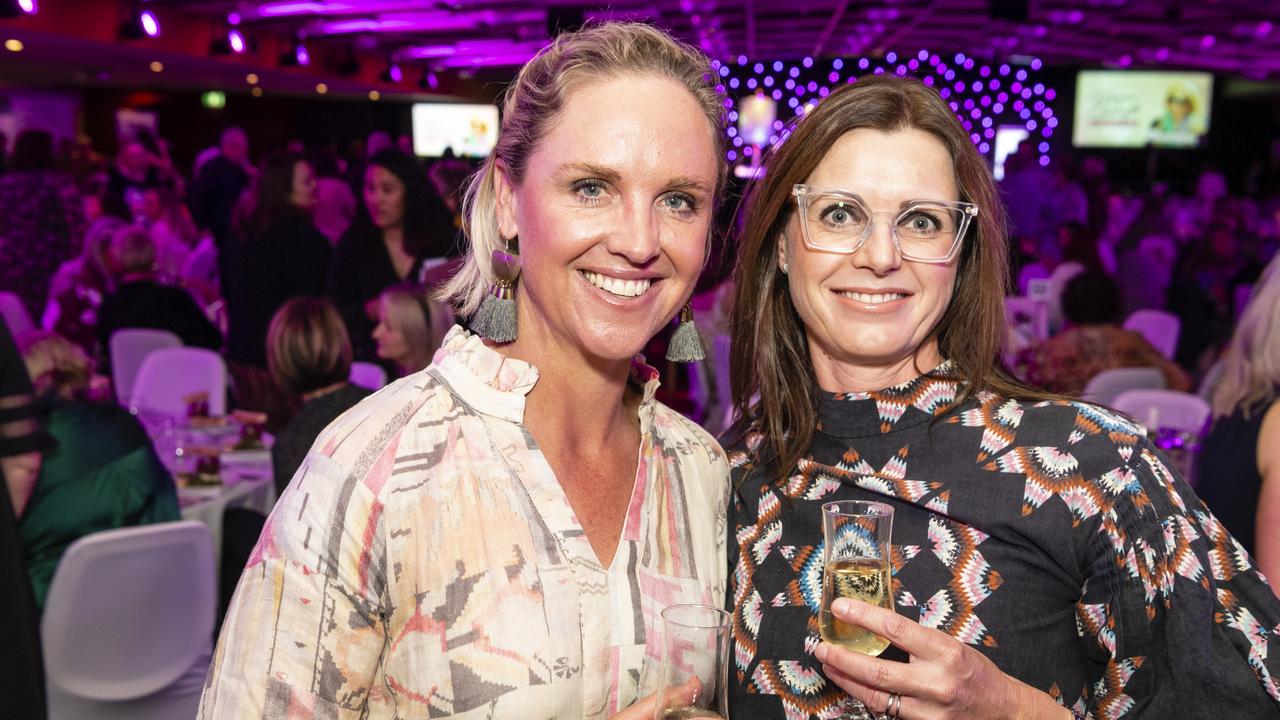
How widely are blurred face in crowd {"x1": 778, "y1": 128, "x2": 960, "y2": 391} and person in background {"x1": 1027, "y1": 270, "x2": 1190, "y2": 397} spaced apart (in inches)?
156

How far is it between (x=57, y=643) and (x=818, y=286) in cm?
252

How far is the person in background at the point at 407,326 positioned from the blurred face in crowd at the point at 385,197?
0.93m

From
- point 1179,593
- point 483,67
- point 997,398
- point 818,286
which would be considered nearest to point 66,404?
point 818,286

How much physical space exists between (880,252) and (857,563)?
56 cm

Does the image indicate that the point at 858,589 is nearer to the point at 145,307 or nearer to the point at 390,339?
the point at 390,339

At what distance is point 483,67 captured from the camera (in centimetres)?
2194

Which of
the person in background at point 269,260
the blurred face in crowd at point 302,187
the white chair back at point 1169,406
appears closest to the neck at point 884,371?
the white chair back at point 1169,406

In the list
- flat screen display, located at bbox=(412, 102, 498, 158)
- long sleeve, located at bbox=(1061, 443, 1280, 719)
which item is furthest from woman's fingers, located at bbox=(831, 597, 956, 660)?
flat screen display, located at bbox=(412, 102, 498, 158)

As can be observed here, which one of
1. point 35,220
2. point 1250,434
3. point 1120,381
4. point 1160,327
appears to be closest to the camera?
point 1250,434

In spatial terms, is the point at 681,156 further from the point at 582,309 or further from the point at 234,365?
the point at 234,365

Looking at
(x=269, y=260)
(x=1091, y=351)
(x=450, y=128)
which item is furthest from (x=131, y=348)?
(x=450, y=128)

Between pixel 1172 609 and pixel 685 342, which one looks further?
pixel 685 342

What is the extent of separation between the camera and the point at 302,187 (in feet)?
19.4

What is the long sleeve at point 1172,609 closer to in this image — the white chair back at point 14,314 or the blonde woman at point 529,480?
the blonde woman at point 529,480
